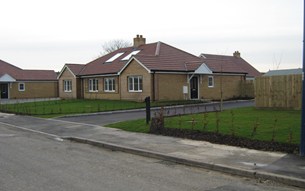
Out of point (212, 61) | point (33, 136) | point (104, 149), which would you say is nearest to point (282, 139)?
point (104, 149)

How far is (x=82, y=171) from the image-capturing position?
860cm

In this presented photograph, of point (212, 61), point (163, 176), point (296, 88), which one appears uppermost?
point (212, 61)

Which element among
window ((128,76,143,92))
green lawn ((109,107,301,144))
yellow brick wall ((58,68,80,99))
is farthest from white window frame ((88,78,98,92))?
green lawn ((109,107,301,144))

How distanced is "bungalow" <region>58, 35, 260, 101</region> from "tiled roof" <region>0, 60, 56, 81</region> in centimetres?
1614

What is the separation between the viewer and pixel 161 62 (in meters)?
33.9

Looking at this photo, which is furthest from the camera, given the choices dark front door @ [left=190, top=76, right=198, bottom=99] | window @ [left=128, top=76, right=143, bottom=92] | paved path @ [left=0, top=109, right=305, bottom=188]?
dark front door @ [left=190, top=76, right=198, bottom=99]

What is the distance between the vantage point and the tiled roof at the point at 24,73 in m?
56.1

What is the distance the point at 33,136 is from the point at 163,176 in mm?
8822

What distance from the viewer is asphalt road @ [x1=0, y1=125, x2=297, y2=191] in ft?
23.6

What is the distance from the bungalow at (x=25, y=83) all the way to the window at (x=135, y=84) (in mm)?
25771

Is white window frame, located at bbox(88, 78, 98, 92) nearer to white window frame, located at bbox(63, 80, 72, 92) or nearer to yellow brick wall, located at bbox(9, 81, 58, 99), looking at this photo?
white window frame, located at bbox(63, 80, 72, 92)

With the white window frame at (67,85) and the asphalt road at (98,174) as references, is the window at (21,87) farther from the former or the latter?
the asphalt road at (98,174)

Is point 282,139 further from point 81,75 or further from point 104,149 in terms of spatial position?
point 81,75

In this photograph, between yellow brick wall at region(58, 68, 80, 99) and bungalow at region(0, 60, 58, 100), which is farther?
bungalow at region(0, 60, 58, 100)
